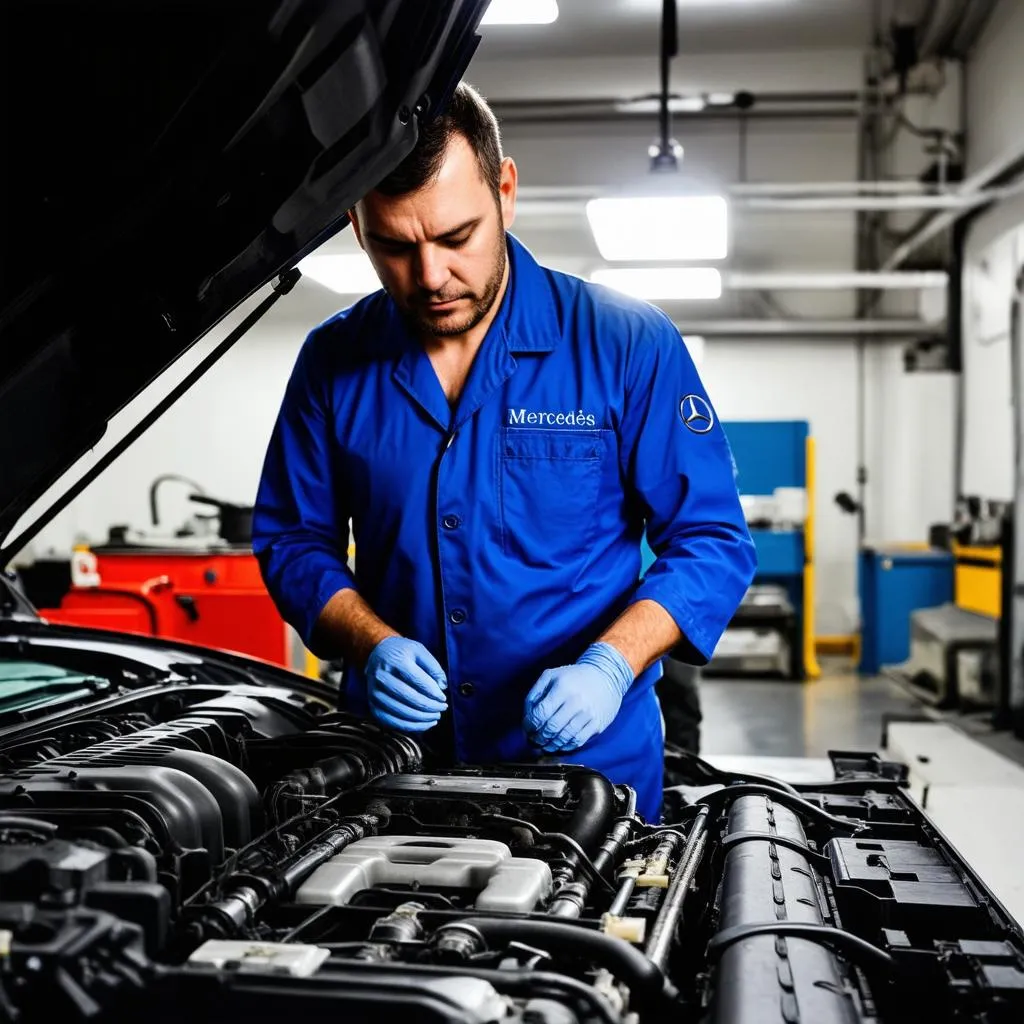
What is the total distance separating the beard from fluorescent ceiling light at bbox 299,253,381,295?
2842 millimetres

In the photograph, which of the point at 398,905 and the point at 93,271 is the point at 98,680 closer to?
the point at 93,271

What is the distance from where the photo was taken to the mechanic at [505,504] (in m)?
1.56

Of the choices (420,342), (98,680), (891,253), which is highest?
(891,253)

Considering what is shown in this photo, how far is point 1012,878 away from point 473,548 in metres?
1.18

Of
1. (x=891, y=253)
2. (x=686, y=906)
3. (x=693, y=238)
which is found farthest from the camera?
(x=891, y=253)

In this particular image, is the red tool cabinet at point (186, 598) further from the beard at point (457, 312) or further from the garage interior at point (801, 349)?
the beard at point (457, 312)

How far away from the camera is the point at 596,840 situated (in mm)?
1186

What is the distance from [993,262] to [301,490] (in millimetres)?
6247

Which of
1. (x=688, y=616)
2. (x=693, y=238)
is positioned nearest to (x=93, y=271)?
(x=688, y=616)

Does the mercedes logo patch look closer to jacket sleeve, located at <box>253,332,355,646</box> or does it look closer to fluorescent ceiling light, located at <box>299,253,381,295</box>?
jacket sleeve, located at <box>253,332,355,646</box>

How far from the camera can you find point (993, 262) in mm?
6836

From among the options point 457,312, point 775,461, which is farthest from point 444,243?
point 775,461

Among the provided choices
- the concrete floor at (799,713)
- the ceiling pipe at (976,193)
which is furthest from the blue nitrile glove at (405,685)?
the ceiling pipe at (976,193)

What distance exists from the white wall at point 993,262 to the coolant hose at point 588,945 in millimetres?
5897
